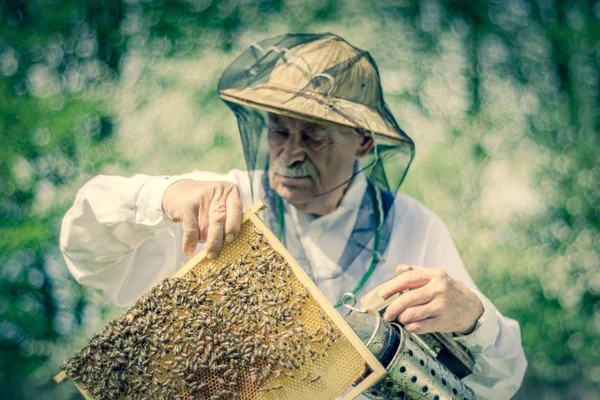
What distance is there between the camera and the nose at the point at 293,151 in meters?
2.59

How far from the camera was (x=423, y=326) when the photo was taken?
1.92 metres

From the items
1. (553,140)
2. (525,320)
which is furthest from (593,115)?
(525,320)

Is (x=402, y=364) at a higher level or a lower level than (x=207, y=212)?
lower

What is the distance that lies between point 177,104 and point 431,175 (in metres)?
3.05

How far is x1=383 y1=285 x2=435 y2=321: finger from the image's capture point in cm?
188

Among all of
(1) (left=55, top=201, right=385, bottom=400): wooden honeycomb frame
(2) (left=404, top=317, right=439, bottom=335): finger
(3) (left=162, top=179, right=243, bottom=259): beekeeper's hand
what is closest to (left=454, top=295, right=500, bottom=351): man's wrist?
(2) (left=404, top=317, right=439, bottom=335): finger

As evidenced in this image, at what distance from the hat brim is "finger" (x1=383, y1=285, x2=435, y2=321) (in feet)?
2.69

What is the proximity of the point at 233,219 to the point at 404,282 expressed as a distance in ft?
2.19

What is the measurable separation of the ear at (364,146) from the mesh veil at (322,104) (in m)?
0.03

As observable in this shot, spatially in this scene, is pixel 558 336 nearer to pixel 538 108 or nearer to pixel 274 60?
pixel 538 108

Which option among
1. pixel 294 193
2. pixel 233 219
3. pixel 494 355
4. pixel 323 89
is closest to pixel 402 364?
pixel 233 219

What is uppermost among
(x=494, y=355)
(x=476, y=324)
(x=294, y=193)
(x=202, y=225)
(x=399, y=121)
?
(x=202, y=225)

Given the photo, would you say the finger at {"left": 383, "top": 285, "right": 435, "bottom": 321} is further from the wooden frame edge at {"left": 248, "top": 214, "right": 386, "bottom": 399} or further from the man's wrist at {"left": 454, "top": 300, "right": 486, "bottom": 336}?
the man's wrist at {"left": 454, "top": 300, "right": 486, "bottom": 336}

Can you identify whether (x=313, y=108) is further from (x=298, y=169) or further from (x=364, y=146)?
(x=364, y=146)
